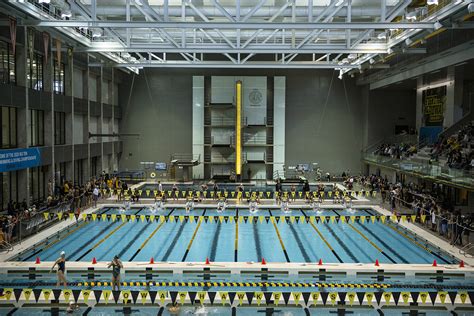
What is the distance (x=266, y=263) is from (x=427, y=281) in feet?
16.7

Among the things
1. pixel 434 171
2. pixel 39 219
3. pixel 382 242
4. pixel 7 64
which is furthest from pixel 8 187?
pixel 434 171

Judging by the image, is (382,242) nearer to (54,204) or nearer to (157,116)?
(54,204)

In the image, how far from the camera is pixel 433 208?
20.7 metres

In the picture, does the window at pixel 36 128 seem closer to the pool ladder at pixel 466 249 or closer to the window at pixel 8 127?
the window at pixel 8 127

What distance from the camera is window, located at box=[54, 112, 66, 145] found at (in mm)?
26995

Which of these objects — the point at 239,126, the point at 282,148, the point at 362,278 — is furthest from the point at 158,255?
the point at 282,148

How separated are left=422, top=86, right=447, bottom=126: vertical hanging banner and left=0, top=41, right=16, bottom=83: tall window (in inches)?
983

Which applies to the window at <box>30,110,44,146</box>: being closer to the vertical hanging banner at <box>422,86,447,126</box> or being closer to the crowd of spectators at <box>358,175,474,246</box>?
the crowd of spectators at <box>358,175,474,246</box>

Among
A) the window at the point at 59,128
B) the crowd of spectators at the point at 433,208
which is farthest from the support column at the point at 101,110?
the crowd of spectators at the point at 433,208

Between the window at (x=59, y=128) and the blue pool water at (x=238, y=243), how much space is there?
684cm

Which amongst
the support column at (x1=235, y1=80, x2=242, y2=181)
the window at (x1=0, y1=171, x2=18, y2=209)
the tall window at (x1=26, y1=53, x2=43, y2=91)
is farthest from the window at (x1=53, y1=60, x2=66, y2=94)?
the support column at (x1=235, y1=80, x2=242, y2=181)

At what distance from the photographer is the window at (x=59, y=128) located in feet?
88.6

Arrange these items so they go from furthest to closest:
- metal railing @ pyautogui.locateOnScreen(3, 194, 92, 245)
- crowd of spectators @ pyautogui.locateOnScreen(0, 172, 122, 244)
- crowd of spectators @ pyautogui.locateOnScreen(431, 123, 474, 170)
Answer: crowd of spectators @ pyautogui.locateOnScreen(431, 123, 474, 170) < metal railing @ pyautogui.locateOnScreen(3, 194, 92, 245) < crowd of spectators @ pyautogui.locateOnScreen(0, 172, 122, 244)

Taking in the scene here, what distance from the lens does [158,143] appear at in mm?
39719
